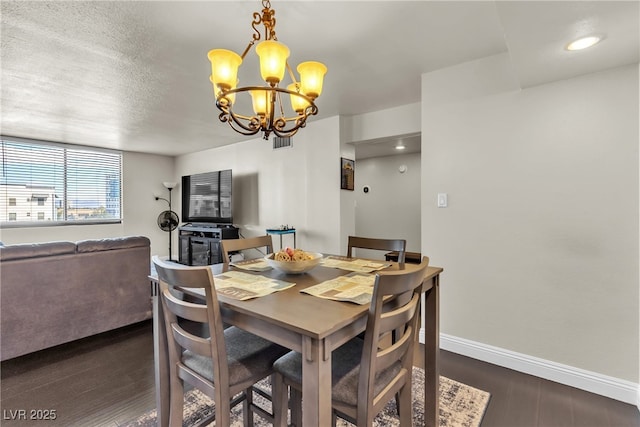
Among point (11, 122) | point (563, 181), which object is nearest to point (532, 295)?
point (563, 181)

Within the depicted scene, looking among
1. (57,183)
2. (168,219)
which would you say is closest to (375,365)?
(168,219)

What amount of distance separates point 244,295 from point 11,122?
4.78 m

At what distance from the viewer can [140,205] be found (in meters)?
6.05

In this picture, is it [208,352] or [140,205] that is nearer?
[208,352]

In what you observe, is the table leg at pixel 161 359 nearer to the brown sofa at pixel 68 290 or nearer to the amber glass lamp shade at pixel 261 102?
the amber glass lamp shade at pixel 261 102

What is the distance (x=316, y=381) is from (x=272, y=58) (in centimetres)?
142

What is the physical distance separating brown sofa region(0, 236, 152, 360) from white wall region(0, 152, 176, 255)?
352 cm

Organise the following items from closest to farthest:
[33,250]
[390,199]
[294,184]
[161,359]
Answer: [161,359], [33,250], [294,184], [390,199]

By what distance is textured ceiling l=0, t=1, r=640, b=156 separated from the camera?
1547 mm

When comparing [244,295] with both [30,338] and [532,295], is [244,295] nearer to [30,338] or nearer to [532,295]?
[532,295]

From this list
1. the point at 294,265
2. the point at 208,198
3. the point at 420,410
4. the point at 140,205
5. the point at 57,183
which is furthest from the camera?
the point at 140,205

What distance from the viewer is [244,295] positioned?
1229mm

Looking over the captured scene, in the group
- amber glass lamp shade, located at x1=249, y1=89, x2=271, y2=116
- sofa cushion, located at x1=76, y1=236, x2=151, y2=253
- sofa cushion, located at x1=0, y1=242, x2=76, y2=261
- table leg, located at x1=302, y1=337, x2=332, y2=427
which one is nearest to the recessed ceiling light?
amber glass lamp shade, located at x1=249, y1=89, x2=271, y2=116

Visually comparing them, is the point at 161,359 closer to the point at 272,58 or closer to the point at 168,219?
the point at 272,58
